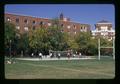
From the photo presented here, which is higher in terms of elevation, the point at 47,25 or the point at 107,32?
the point at 47,25

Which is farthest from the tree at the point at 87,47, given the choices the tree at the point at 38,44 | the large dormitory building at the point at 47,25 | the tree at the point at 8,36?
the tree at the point at 8,36

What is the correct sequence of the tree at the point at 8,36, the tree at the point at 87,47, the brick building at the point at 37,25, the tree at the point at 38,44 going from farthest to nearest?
the tree at the point at 38,44 < the tree at the point at 87,47 < the brick building at the point at 37,25 < the tree at the point at 8,36

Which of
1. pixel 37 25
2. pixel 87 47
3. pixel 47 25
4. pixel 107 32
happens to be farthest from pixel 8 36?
pixel 47 25

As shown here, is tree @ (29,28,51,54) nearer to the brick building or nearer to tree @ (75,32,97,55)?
the brick building

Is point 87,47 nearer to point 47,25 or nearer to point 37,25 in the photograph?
point 37,25

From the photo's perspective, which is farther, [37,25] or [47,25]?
[47,25]

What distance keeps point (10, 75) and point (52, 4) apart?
0.63 m

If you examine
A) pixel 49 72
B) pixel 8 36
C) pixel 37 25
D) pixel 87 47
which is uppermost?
pixel 37 25

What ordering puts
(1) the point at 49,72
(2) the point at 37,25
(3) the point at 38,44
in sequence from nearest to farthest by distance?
(1) the point at 49,72 → (3) the point at 38,44 → (2) the point at 37,25

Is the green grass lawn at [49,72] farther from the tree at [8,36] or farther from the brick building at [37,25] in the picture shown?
the brick building at [37,25]

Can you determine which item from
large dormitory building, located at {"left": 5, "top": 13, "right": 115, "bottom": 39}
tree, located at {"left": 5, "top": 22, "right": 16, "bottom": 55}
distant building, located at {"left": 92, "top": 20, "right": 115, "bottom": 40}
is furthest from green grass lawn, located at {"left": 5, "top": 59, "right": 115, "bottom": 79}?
large dormitory building, located at {"left": 5, "top": 13, "right": 115, "bottom": 39}

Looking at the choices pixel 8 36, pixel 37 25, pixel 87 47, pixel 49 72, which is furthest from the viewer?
pixel 37 25

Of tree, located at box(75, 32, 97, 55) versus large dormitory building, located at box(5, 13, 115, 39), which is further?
tree, located at box(75, 32, 97, 55)
